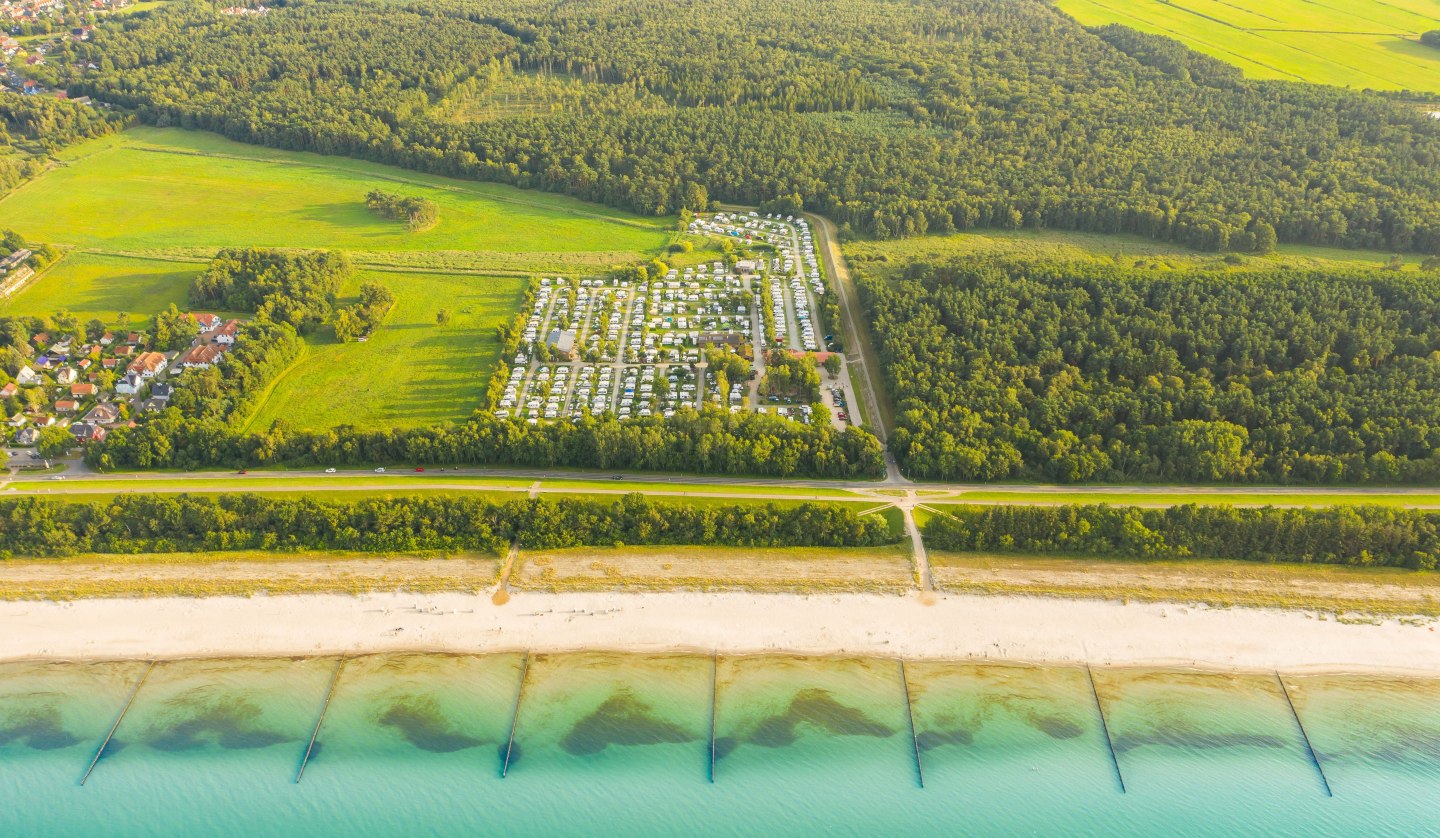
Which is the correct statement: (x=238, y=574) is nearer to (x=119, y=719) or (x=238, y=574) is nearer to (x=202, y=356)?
(x=119, y=719)

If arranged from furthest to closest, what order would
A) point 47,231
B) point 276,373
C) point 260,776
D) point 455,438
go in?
1. point 47,231
2. point 276,373
3. point 455,438
4. point 260,776

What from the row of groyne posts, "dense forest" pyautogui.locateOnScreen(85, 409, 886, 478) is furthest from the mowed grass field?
the row of groyne posts

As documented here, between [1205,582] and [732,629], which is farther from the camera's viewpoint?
[1205,582]

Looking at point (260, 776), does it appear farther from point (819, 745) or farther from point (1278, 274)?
point (1278, 274)

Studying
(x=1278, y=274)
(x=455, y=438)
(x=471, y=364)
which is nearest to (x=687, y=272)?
(x=471, y=364)

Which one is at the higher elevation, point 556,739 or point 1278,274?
point 1278,274

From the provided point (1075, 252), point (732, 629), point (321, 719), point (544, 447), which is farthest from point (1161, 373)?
point (321, 719)

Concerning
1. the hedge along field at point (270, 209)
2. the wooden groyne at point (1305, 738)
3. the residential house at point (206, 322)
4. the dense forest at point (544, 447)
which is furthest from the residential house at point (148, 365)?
the wooden groyne at point (1305, 738)
